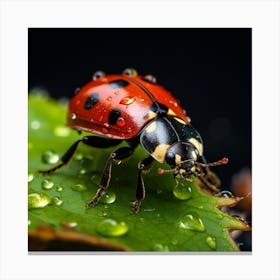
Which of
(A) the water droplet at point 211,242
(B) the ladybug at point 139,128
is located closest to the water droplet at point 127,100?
(B) the ladybug at point 139,128

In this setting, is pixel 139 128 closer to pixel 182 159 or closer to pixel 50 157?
pixel 182 159

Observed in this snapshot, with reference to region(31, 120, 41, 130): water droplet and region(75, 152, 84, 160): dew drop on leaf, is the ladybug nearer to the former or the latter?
region(75, 152, 84, 160): dew drop on leaf

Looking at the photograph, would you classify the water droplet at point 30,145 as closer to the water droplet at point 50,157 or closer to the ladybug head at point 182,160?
the water droplet at point 50,157

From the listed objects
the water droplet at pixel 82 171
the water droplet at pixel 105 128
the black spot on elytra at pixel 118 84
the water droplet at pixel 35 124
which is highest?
the black spot on elytra at pixel 118 84

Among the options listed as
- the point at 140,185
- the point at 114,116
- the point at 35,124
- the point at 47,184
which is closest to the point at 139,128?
the point at 114,116
